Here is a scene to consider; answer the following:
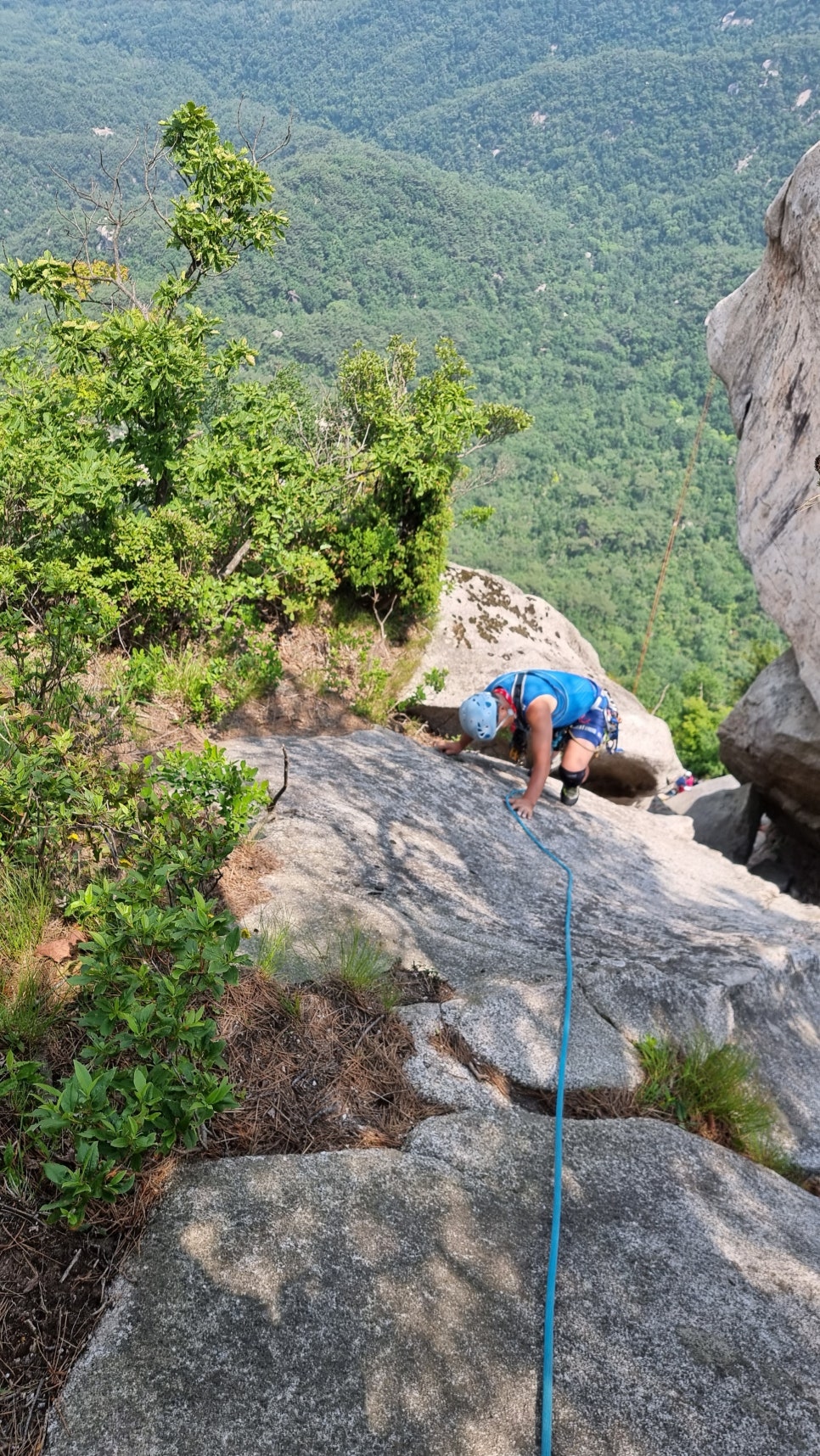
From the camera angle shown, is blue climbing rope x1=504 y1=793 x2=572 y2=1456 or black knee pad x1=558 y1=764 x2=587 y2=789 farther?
black knee pad x1=558 y1=764 x2=587 y2=789

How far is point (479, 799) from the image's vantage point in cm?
660

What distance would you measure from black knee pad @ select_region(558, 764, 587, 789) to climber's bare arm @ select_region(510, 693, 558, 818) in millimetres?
698

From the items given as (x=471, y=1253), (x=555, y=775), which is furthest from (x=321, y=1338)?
(x=555, y=775)

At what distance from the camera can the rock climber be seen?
22.6 ft

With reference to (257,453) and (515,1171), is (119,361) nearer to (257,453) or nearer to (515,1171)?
(257,453)

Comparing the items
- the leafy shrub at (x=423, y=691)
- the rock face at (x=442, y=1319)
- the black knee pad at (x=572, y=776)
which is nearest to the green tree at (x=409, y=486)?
the leafy shrub at (x=423, y=691)

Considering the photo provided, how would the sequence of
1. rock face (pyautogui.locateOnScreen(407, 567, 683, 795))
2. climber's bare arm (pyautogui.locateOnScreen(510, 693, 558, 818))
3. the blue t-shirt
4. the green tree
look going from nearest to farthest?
1. climber's bare arm (pyautogui.locateOnScreen(510, 693, 558, 818))
2. the blue t-shirt
3. the green tree
4. rock face (pyautogui.locateOnScreen(407, 567, 683, 795))

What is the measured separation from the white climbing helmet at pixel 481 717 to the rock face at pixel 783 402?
14.0 feet

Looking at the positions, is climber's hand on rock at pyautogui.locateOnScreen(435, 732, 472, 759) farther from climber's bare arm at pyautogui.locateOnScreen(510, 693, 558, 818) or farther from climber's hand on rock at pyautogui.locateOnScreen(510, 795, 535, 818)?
climber's hand on rock at pyautogui.locateOnScreen(510, 795, 535, 818)

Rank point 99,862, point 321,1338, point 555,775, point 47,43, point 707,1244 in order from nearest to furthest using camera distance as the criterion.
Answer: point 321,1338 → point 707,1244 → point 99,862 → point 555,775 → point 47,43

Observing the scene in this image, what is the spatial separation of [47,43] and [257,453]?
255290 mm

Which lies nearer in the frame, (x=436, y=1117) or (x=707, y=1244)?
(x=707, y=1244)

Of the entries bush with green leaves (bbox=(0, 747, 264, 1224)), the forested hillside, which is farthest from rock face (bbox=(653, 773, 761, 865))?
bush with green leaves (bbox=(0, 747, 264, 1224))

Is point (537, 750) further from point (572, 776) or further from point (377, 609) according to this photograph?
point (377, 609)
